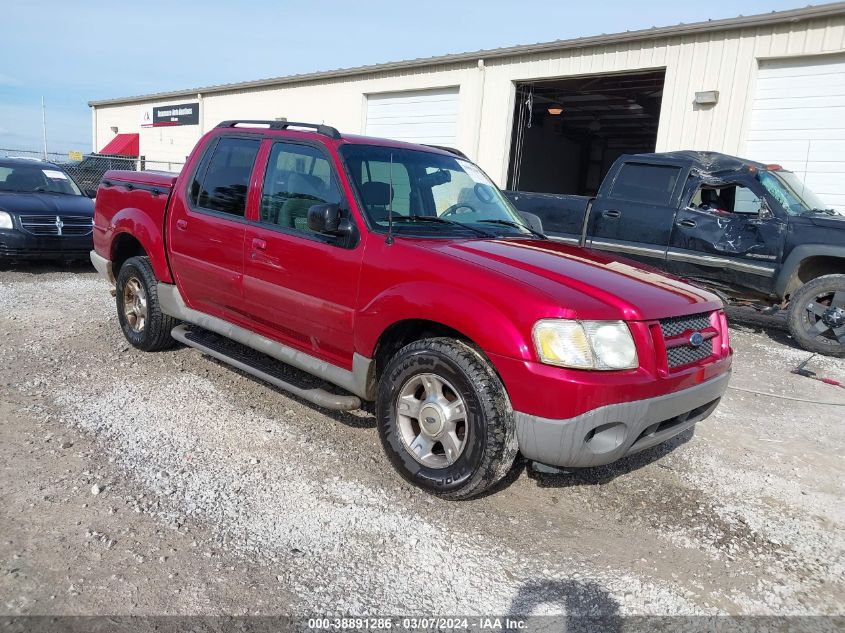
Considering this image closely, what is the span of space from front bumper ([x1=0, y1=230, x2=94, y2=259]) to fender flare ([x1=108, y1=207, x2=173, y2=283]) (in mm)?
3325

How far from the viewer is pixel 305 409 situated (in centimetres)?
466

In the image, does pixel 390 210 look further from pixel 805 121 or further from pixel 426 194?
pixel 805 121

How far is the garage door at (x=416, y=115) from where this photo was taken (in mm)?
15297

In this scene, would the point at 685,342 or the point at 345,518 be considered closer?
the point at 345,518

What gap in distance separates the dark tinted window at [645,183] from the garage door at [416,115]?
7172 mm

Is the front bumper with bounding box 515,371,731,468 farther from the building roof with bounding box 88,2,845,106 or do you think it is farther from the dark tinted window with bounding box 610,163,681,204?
the building roof with bounding box 88,2,845,106

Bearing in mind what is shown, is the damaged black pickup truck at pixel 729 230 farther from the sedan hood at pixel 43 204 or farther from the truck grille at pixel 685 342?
the sedan hood at pixel 43 204

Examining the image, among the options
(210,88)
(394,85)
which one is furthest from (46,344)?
(210,88)

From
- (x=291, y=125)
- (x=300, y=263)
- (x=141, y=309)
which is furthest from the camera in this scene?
(x=141, y=309)

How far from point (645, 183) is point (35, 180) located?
29.5ft

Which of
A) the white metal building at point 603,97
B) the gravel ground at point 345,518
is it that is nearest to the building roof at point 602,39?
the white metal building at point 603,97

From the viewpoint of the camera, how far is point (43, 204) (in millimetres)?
9305

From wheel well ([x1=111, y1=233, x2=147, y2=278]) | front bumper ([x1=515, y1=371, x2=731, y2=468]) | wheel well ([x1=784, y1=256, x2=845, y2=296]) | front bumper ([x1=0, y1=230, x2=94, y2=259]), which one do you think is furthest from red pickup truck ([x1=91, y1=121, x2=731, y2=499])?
front bumper ([x1=0, y1=230, x2=94, y2=259])

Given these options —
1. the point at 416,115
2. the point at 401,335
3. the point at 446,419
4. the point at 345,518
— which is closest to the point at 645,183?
the point at 401,335
